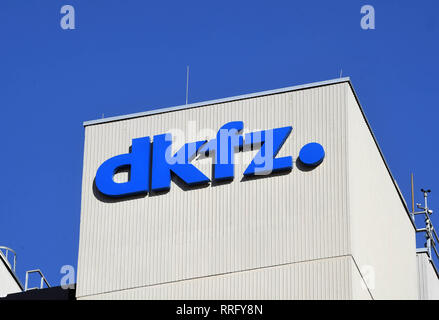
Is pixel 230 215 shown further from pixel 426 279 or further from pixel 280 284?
pixel 426 279

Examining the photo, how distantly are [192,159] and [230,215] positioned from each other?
3358 mm

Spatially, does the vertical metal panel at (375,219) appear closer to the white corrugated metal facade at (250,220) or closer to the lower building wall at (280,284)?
the white corrugated metal facade at (250,220)

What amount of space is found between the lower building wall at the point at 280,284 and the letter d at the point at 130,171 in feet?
15.8

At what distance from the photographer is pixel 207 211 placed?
53.0 metres

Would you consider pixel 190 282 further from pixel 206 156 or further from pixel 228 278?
pixel 206 156

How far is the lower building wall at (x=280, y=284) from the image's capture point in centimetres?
4994

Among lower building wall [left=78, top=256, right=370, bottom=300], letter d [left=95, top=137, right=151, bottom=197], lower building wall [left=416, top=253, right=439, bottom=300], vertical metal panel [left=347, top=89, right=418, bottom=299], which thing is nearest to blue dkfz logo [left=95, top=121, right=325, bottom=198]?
letter d [left=95, top=137, right=151, bottom=197]

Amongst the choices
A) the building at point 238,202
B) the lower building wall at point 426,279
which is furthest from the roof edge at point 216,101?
the lower building wall at point 426,279

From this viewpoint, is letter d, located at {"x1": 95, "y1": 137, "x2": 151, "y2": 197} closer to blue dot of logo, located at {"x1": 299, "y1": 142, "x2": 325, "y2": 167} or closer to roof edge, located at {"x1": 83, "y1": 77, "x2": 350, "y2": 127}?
roof edge, located at {"x1": 83, "y1": 77, "x2": 350, "y2": 127}

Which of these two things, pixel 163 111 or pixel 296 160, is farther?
pixel 163 111

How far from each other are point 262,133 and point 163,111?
5.26 meters

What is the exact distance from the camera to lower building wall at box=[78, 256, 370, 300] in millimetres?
49938

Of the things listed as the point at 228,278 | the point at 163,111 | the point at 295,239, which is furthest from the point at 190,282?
the point at 163,111

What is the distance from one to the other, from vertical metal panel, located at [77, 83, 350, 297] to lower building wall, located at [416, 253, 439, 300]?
18.6m
